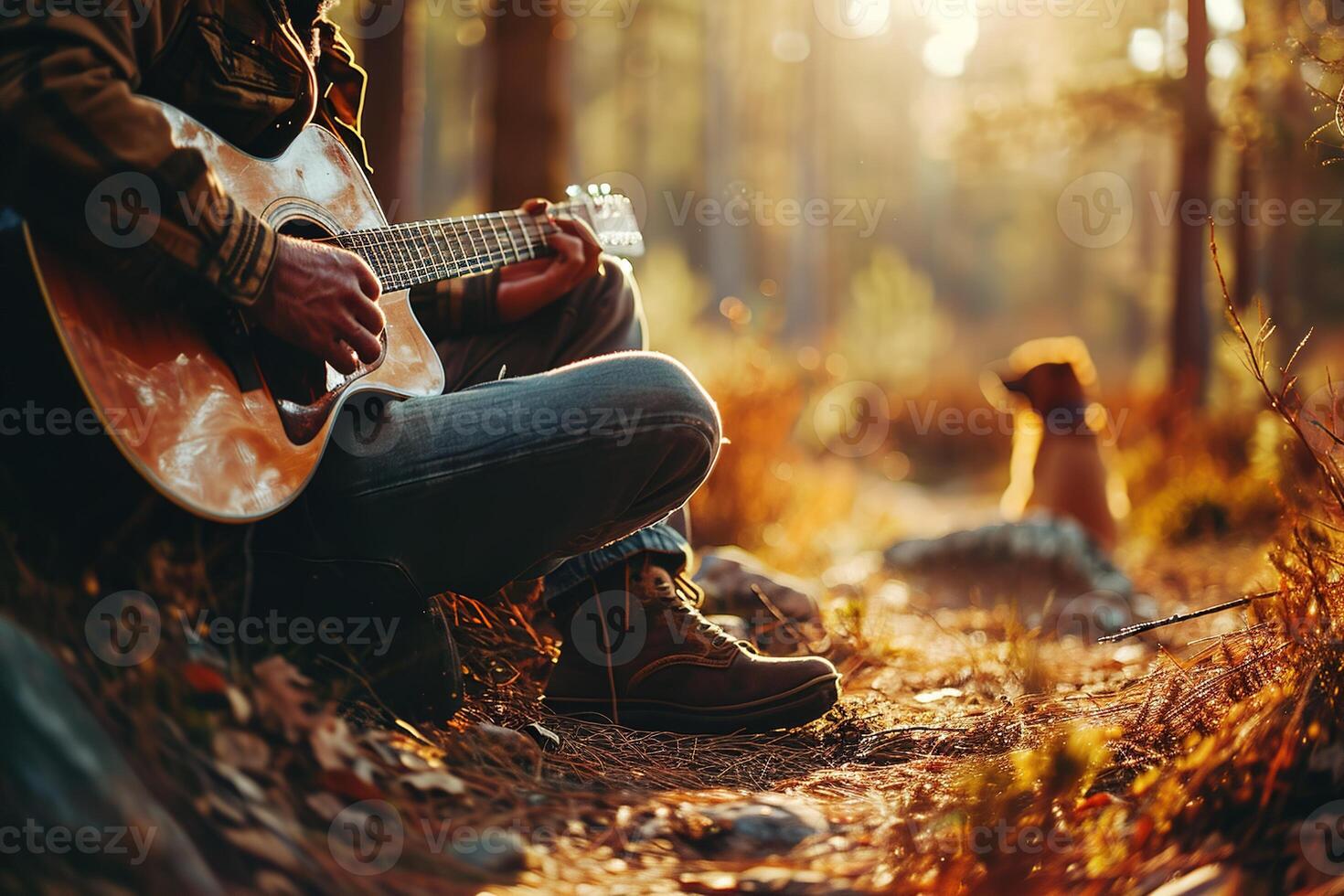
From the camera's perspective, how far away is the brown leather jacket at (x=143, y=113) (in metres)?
1.42

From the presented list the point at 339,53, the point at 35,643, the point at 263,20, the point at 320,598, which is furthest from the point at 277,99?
the point at 35,643

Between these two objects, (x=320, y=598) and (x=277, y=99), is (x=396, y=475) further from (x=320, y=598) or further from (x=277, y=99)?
(x=277, y=99)

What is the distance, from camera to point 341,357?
179 cm

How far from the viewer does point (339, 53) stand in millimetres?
2307

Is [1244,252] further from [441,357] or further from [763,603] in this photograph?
[441,357]

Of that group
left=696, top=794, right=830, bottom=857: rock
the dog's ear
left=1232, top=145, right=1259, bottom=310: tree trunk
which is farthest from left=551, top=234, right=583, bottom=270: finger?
left=1232, top=145, right=1259, bottom=310: tree trunk

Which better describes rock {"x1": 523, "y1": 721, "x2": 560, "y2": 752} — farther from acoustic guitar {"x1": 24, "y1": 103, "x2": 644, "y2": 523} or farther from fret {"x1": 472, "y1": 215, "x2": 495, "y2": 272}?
fret {"x1": 472, "y1": 215, "x2": 495, "y2": 272}

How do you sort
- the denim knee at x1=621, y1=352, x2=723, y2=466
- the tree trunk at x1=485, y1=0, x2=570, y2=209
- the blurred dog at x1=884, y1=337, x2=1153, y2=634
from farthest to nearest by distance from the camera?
the tree trunk at x1=485, y1=0, x2=570, y2=209, the blurred dog at x1=884, y1=337, x2=1153, y2=634, the denim knee at x1=621, y1=352, x2=723, y2=466

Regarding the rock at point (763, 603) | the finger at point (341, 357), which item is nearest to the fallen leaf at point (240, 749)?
the finger at point (341, 357)


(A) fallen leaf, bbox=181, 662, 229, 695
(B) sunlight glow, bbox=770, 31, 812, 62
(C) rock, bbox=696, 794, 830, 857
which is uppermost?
(B) sunlight glow, bbox=770, 31, 812, 62

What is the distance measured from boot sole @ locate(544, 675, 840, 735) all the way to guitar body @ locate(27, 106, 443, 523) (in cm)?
79

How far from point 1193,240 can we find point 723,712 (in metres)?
Answer: 8.45

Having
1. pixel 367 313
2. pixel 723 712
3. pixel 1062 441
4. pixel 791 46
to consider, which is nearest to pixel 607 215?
pixel 367 313

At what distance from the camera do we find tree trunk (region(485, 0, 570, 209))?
605 centimetres
